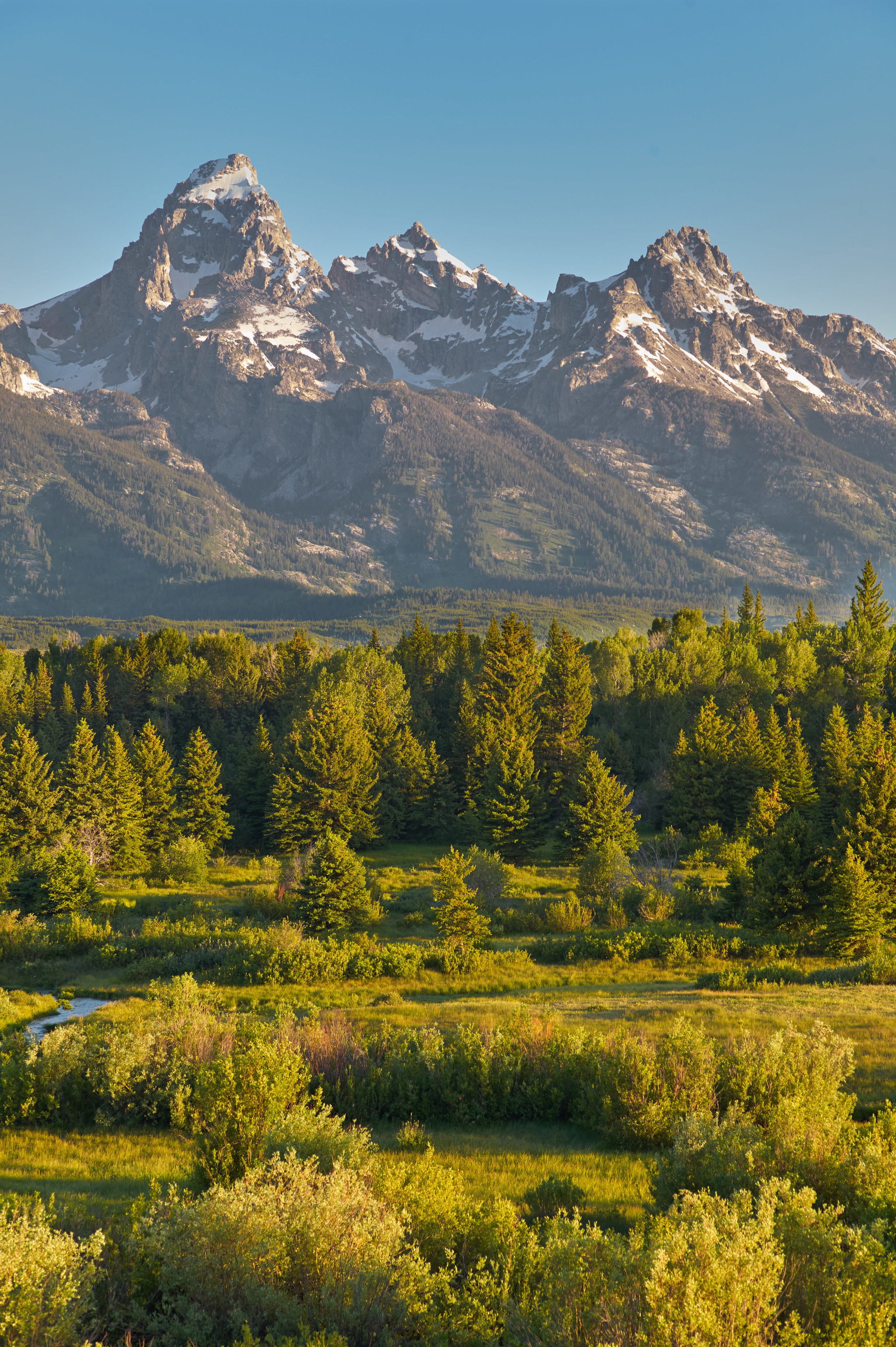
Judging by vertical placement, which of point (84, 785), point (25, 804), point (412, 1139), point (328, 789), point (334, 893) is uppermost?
point (412, 1139)

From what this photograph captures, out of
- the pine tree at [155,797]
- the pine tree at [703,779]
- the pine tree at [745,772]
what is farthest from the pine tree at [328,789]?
the pine tree at [745,772]

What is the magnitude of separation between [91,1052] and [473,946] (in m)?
23.0

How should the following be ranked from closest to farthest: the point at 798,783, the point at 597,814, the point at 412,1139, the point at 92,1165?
the point at 412,1139, the point at 92,1165, the point at 798,783, the point at 597,814

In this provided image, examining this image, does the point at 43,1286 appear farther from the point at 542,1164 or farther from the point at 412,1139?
the point at 542,1164

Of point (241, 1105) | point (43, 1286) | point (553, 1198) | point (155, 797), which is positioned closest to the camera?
point (43, 1286)

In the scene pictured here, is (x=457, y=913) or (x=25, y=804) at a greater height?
(x=457, y=913)

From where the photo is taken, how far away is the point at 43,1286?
6.62m

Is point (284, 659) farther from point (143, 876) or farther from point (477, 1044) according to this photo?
point (477, 1044)

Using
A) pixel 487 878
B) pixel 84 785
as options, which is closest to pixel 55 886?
pixel 84 785

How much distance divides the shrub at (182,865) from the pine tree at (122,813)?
386 cm

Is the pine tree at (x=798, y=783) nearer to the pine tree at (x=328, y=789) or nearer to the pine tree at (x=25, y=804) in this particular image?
the pine tree at (x=328, y=789)

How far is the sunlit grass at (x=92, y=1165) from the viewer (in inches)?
422

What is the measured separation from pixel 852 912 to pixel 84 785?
2038 inches

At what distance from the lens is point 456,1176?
30.7 ft
